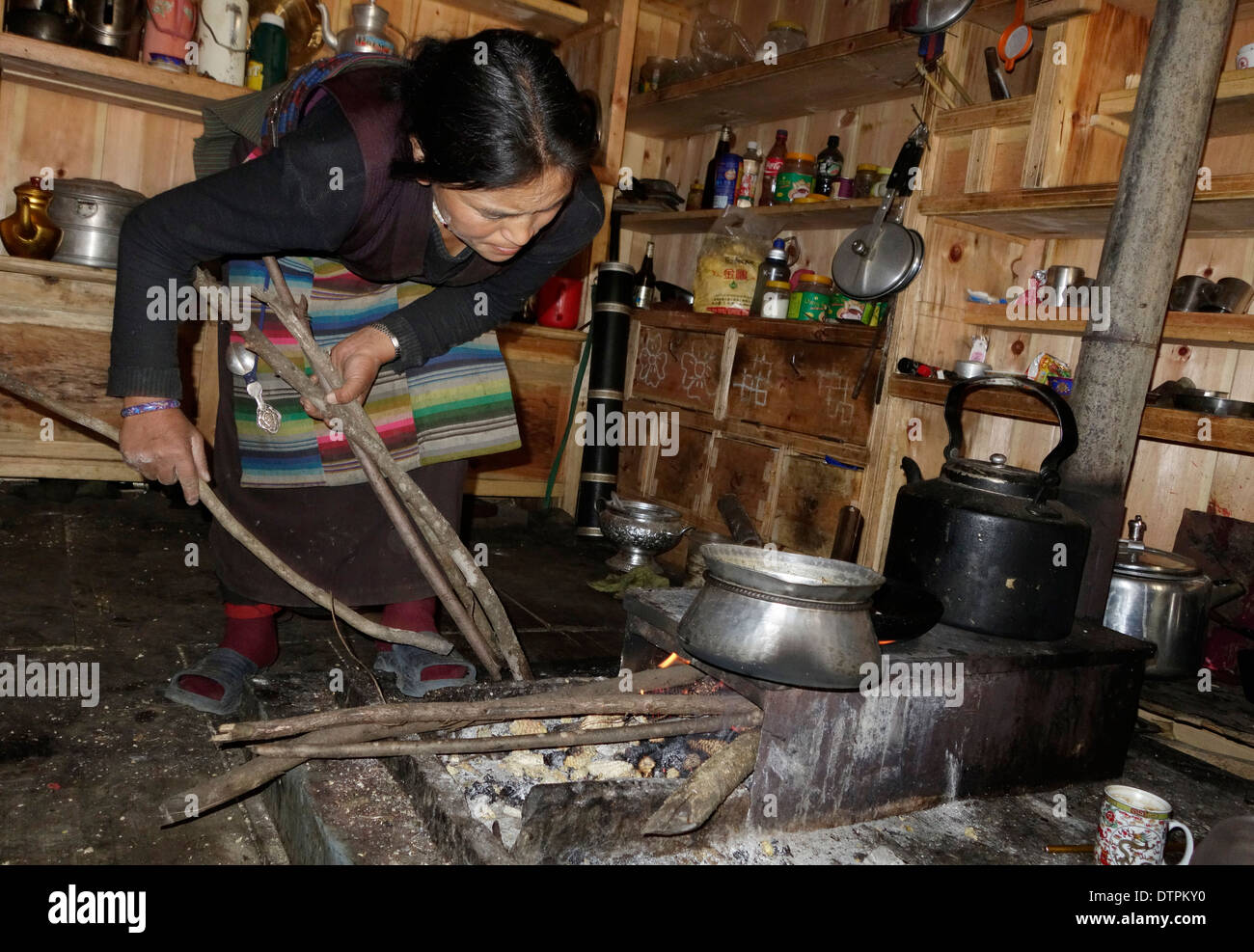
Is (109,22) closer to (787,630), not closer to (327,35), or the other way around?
(327,35)

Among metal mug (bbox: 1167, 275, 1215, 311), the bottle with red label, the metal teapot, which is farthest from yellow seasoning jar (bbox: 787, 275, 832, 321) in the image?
the metal teapot

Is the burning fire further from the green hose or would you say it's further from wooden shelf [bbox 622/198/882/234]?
the green hose

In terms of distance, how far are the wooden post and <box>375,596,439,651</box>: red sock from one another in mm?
1516

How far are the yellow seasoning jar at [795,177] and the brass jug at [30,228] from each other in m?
2.72

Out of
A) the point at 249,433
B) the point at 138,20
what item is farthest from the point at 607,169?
the point at 249,433

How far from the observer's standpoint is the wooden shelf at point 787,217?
3316mm

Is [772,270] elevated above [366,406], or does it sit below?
above

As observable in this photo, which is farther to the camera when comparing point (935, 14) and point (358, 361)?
point (935, 14)

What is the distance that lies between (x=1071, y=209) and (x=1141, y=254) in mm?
514

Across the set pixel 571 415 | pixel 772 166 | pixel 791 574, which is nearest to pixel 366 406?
pixel 791 574

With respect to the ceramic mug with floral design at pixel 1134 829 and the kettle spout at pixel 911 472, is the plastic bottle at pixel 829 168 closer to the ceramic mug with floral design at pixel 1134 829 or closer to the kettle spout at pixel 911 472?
the kettle spout at pixel 911 472

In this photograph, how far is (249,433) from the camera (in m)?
1.88

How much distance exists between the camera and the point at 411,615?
2041 millimetres

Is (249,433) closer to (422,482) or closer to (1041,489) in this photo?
(422,482)
